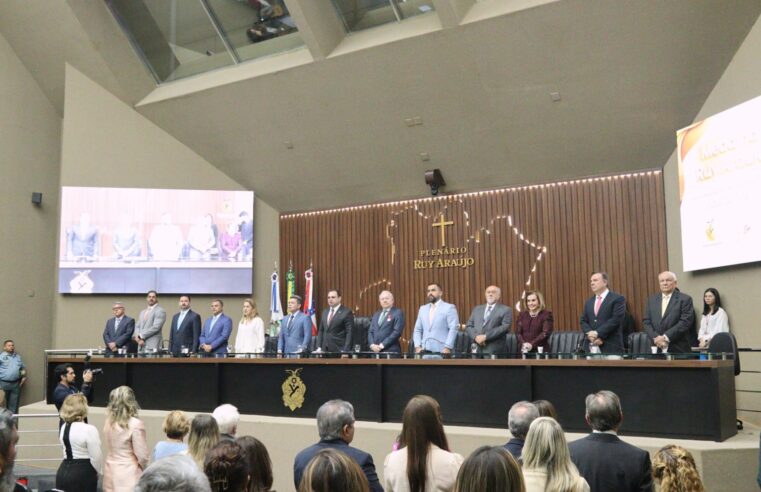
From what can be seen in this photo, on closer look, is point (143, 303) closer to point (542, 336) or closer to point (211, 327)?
point (211, 327)

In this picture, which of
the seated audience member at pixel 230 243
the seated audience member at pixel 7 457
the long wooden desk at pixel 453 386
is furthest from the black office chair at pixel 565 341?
the seated audience member at pixel 7 457

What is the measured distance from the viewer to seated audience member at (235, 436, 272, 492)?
104 inches

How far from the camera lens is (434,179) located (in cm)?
1073

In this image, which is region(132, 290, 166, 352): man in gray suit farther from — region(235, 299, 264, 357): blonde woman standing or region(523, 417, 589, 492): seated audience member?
region(523, 417, 589, 492): seated audience member

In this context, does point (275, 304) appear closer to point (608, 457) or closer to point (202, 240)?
point (202, 240)

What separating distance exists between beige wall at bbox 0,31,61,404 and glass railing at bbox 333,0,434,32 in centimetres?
629

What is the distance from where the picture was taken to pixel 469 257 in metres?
10.7

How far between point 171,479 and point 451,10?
770 cm

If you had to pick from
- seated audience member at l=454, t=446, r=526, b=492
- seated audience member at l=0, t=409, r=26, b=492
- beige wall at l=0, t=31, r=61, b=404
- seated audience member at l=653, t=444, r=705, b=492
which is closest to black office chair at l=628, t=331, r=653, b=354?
seated audience member at l=653, t=444, r=705, b=492

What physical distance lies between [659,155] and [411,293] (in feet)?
13.3

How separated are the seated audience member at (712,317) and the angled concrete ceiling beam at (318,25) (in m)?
5.60

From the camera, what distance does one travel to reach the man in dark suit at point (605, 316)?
21.6 ft

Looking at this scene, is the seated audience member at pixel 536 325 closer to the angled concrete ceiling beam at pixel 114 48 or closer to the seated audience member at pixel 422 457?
the seated audience member at pixel 422 457

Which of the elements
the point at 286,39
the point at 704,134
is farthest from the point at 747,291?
the point at 286,39
